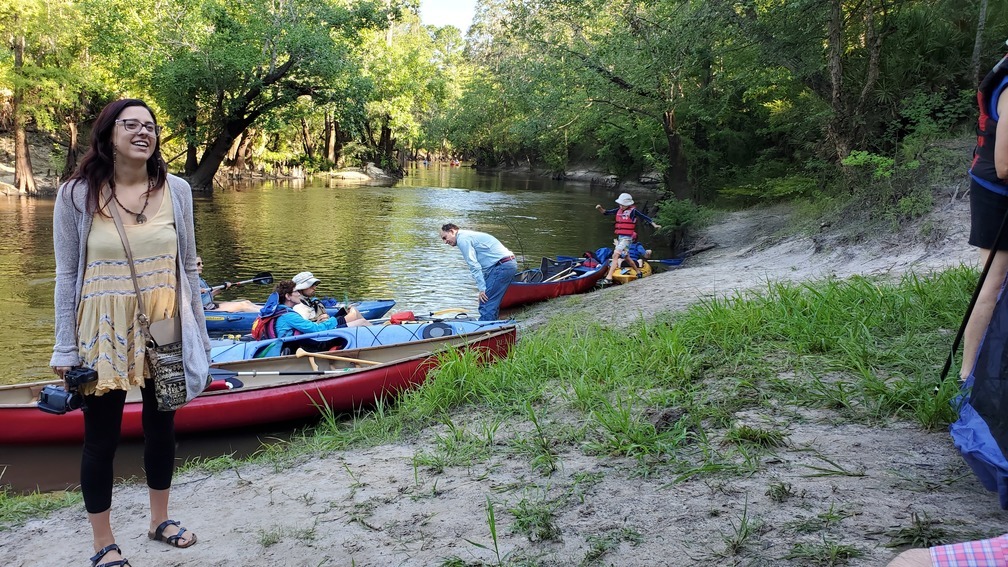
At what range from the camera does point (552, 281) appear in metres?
11.8

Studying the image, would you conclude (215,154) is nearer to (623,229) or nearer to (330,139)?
(330,139)

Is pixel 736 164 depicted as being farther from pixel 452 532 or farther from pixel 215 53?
pixel 452 532

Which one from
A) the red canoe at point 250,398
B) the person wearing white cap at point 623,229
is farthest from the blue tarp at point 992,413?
the person wearing white cap at point 623,229

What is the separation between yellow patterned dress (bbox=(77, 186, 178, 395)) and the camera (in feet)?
8.48

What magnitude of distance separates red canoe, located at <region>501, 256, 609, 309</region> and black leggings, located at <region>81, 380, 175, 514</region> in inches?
311

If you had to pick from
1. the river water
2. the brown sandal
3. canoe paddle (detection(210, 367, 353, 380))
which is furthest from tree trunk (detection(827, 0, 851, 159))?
the brown sandal

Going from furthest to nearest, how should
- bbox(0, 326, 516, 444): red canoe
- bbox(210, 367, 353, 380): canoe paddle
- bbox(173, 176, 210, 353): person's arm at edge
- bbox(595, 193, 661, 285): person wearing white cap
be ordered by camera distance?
bbox(595, 193, 661, 285): person wearing white cap, bbox(210, 367, 353, 380): canoe paddle, bbox(0, 326, 516, 444): red canoe, bbox(173, 176, 210, 353): person's arm at edge

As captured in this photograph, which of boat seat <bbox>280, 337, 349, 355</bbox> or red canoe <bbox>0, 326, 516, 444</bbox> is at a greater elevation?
boat seat <bbox>280, 337, 349, 355</bbox>

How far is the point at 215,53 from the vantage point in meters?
22.7

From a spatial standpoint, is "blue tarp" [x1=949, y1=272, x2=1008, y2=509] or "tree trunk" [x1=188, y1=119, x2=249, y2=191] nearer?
"blue tarp" [x1=949, y1=272, x2=1008, y2=509]

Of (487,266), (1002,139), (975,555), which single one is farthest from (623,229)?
(975,555)

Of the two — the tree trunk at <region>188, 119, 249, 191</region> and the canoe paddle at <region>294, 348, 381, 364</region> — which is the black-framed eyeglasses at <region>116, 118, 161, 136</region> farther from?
the tree trunk at <region>188, 119, 249, 191</region>

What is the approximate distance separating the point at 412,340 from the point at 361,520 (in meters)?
4.16

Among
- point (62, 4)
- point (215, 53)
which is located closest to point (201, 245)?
point (215, 53)
